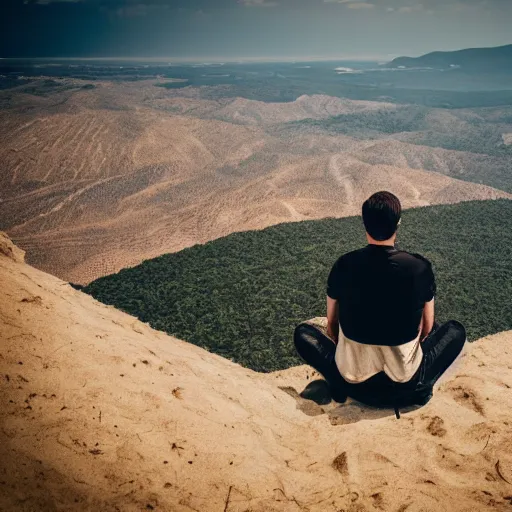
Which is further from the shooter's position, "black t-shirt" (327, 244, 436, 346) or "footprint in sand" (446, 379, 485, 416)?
"footprint in sand" (446, 379, 485, 416)

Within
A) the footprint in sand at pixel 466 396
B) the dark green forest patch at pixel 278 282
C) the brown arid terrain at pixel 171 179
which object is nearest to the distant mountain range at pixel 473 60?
the brown arid terrain at pixel 171 179

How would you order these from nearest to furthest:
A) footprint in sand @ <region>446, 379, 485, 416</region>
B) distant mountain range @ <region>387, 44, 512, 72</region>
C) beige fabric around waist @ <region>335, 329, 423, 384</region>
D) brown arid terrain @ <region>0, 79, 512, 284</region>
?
beige fabric around waist @ <region>335, 329, 423, 384</region> < footprint in sand @ <region>446, 379, 485, 416</region> < brown arid terrain @ <region>0, 79, 512, 284</region> < distant mountain range @ <region>387, 44, 512, 72</region>

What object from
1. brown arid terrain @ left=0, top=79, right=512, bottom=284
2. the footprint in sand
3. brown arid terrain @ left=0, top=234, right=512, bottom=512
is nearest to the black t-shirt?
brown arid terrain @ left=0, top=234, right=512, bottom=512

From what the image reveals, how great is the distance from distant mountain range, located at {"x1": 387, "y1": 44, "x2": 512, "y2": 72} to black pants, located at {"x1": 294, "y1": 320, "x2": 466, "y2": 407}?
267 feet

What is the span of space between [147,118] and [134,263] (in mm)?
15879

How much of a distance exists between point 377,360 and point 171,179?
14.4 metres

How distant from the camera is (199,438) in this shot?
2.47m

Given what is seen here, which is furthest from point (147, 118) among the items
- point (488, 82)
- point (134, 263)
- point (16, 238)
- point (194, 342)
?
point (488, 82)

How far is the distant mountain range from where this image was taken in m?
70.1

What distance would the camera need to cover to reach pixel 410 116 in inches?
1112

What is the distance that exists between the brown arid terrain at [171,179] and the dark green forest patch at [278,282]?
1954mm

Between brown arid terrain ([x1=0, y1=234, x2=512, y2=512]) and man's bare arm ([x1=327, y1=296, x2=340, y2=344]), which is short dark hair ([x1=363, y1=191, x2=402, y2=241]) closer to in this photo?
man's bare arm ([x1=327, y1=296, x2=340, y2=344])

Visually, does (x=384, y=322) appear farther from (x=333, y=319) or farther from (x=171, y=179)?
(x=171, y=179)

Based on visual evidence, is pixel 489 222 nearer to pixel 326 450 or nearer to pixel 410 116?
pixel 326 450
